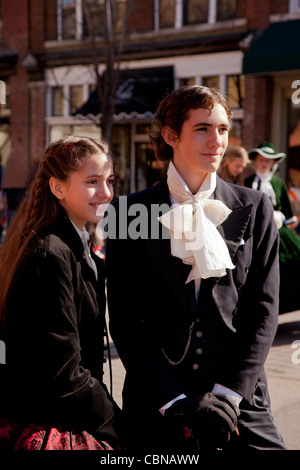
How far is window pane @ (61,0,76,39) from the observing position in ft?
56.9

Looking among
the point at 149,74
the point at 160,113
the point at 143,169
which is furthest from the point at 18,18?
the point at 160,113

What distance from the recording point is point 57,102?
58.2 ft

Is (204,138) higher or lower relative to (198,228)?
higher

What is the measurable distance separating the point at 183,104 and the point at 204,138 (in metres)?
0.14

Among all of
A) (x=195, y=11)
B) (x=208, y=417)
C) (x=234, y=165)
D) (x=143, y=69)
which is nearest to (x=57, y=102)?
Answer: (x=143, y=69)

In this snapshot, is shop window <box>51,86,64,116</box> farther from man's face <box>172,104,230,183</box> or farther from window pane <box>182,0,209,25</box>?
man's face <box>172,104,230,183</box>

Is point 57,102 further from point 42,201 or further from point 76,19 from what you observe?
point 42,201

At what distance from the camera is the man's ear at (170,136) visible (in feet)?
7.57

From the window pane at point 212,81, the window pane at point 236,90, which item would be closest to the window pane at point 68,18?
the window pane at point 212,81

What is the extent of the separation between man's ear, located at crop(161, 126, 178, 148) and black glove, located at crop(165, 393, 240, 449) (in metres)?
0.90

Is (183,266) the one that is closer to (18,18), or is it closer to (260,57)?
(260,57)

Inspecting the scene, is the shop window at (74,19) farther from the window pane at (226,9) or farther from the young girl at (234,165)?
the young girl at (234,165)
